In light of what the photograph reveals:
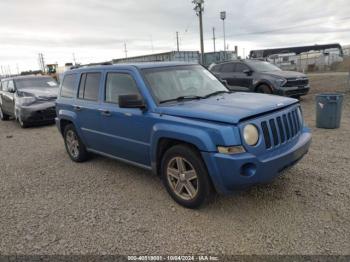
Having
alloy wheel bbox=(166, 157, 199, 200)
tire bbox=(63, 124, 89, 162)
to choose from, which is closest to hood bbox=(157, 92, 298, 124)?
alloy wheel bbox=(166, 157, 199, 200)

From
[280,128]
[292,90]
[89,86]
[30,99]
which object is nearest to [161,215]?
[280,128]

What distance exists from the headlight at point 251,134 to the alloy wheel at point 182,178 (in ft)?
2.38

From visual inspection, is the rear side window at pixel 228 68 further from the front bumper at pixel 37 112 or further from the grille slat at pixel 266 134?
the grille slat at pixel 266 134

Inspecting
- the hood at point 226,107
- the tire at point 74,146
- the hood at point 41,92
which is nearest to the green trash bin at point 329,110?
the hood at point 226,107

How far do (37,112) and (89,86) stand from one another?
20.0ft

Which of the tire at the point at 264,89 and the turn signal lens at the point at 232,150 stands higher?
the turn signal lens at the point at 232,150

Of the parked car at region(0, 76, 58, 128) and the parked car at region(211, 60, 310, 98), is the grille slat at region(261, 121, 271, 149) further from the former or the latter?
the parked car at region(0, 76, 58, 128)

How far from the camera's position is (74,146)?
596 centimetres

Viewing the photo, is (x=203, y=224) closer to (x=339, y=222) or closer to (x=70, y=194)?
(x=339, y=222)

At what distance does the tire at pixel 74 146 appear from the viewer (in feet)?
18.9

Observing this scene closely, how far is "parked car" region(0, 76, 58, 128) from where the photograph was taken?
10.3m

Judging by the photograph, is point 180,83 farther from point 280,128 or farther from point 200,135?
point 280,128

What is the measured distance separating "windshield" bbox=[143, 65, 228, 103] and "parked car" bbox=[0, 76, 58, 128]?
7446mm

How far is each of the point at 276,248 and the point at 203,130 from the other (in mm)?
1355
